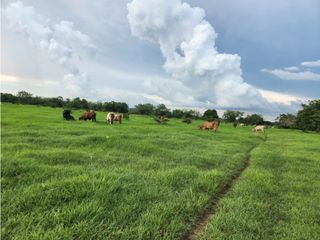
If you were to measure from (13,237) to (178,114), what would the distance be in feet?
295

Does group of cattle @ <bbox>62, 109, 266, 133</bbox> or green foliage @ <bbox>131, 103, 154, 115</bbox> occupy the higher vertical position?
green foliage @ <bbox>131, 103, 154, 115</bbox>

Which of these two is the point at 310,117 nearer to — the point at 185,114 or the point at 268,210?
the point at 185,114

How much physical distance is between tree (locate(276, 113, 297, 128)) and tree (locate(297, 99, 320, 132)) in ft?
38.5

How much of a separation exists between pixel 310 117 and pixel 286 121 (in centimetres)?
2231

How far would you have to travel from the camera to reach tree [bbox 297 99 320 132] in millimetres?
65188

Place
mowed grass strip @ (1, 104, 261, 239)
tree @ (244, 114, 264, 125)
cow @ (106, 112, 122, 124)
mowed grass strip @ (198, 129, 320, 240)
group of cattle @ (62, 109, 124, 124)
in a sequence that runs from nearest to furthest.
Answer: mowed grass strip @ (1, 104, 261, 239) < mowed grass strip @ (198, 129, 320, 240) < group of cattle @ (62, 109, 124, 124) < cow @ (106, 112, 122, 124) < tree @ (244, 114, 264, 125)

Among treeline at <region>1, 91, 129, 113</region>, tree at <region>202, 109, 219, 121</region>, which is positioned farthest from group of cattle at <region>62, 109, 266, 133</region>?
tree at <region>202, 109, 219, 121</region>

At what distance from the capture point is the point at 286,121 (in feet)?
291

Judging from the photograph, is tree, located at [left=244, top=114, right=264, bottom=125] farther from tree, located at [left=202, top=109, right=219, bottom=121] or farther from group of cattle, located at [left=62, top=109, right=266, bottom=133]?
group of cattle, located at [left=62, top=109, right=266, bottom=133]

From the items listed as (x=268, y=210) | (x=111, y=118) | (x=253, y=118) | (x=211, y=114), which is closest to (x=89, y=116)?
(x=111, y=118)

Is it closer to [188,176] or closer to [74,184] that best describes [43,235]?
[74,184]

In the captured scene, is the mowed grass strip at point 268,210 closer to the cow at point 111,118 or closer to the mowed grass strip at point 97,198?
the mowed grass strip at point 97,198

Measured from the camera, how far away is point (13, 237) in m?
3.39

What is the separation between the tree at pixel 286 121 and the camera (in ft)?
279
